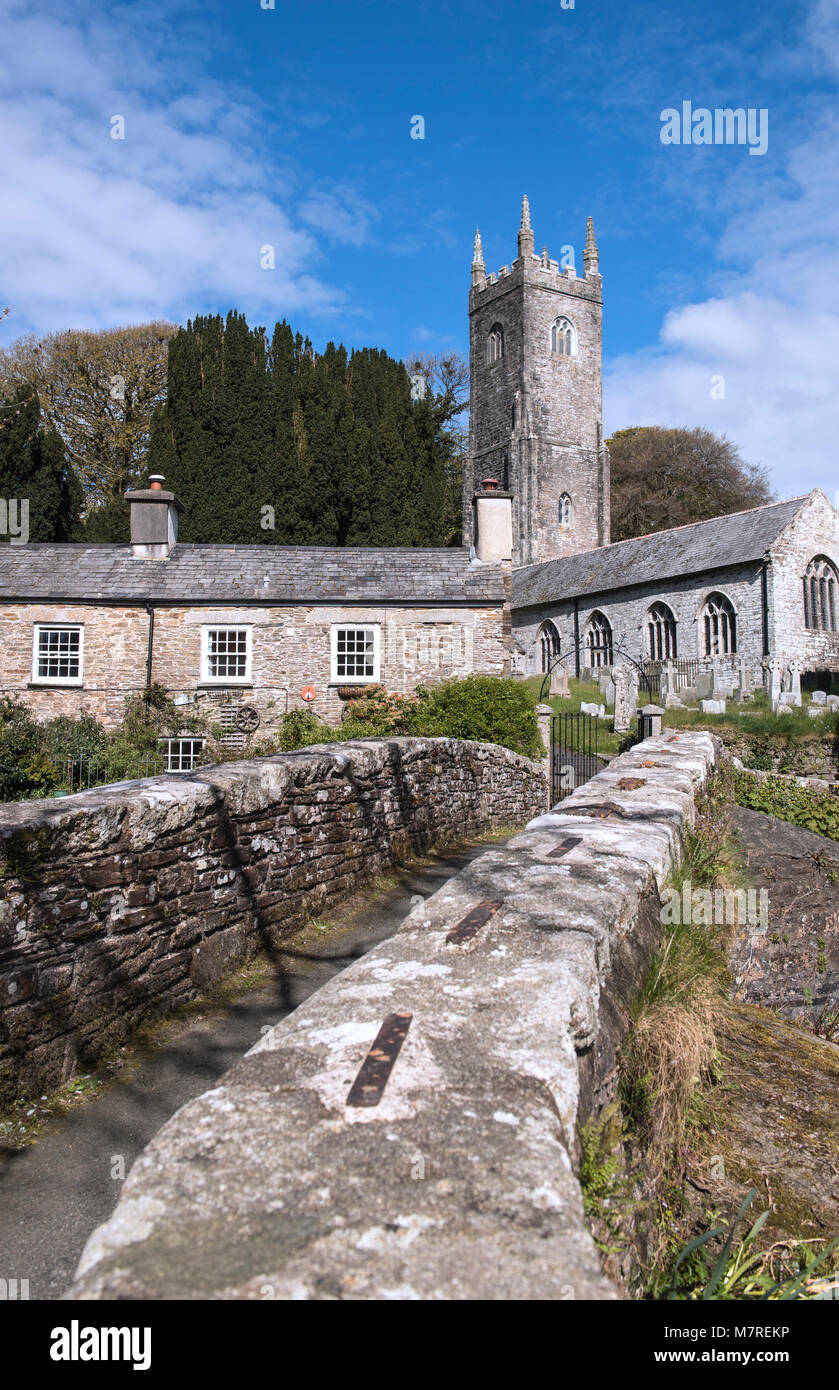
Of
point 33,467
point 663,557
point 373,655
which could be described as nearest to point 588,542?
point 663,557

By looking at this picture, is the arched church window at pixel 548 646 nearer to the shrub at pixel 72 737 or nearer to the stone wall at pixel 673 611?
the stone wall at pixel 673 611

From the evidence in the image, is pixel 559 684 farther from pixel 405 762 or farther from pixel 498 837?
pixel 405 762

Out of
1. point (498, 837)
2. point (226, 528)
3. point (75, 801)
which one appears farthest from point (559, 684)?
point (75, 801)

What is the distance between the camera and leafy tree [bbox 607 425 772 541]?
4853 cm

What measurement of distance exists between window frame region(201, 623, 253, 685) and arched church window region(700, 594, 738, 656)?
20.2 m

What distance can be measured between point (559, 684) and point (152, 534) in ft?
50.2

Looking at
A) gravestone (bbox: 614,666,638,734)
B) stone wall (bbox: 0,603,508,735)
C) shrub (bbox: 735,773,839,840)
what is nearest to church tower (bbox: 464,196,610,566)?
gravestone (bbox: 614,666,638,734)

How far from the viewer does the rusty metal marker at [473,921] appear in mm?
2574

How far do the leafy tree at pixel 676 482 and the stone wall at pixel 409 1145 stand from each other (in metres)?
49.8

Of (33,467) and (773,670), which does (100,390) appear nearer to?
(33,467)

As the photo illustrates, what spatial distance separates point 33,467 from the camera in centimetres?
3080

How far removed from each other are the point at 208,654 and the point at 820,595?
938 inches
